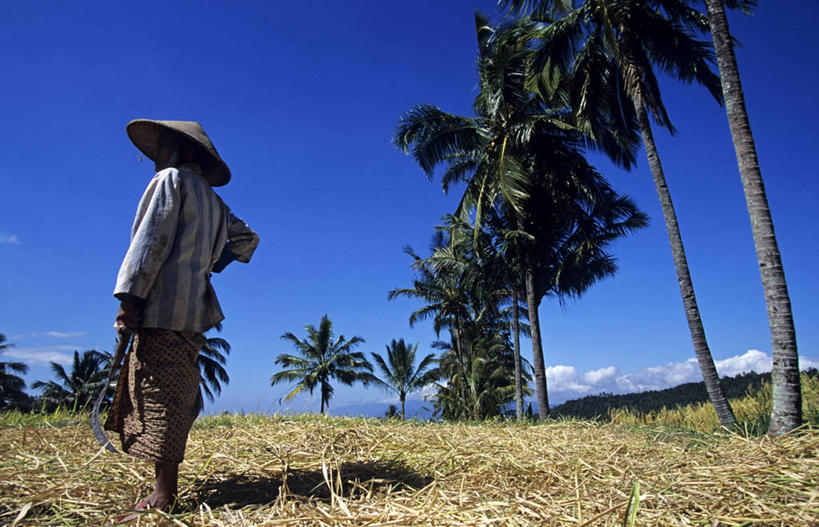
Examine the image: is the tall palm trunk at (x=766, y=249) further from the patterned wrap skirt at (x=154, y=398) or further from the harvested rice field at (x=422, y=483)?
the patterned wrap skirt at (x=154, y=398)

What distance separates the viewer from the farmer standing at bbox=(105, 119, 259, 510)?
6.44 ft

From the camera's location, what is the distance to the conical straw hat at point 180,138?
232cm

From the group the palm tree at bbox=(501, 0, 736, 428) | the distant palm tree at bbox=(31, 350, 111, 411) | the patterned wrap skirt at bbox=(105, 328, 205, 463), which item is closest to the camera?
the patterned wrap skirt at bbox=(105, 328, 205, 463)

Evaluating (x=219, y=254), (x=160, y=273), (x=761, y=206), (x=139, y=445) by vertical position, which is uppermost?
(x=761, y=206)

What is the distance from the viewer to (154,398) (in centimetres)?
201

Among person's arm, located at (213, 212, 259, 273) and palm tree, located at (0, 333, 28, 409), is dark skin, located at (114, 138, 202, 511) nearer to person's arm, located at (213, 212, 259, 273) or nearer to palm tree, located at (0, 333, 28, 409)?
person's arm, located at (213, 212, 259, 273)

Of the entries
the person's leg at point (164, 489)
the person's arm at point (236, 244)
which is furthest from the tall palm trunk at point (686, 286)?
the person's leg at point (164, 489)

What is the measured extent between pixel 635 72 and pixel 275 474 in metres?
8.24

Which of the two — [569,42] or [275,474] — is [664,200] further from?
[275,474]

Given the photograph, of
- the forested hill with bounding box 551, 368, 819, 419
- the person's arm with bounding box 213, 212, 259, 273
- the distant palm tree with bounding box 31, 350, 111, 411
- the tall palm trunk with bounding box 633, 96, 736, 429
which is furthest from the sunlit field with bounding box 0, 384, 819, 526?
the distant palm tree with bounding box 31, 350, 111, 411

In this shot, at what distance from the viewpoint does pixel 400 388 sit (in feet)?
106

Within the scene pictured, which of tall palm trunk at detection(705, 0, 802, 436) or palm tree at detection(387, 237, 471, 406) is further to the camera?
palm tree at detection(387, 237, 471, 406)

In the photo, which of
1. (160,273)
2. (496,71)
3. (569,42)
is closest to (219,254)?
(160,273)

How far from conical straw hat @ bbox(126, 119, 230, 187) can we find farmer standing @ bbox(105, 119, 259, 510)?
35 millimetres
